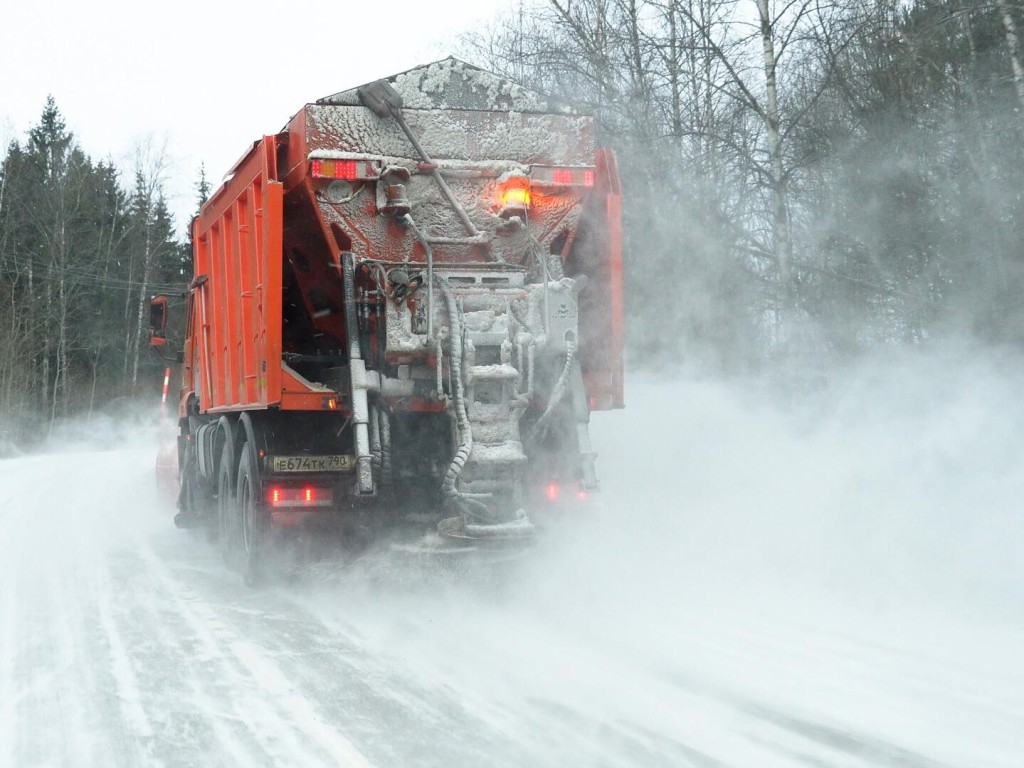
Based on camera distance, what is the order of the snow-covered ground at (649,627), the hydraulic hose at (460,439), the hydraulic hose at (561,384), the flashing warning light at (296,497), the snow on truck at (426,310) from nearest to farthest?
1. the snow-covered ground at (649,627)
2. the hydraulic hose at (460,439)
3. the snow on truck at (426,310)
4. the hydraulic hose at (561,384)
5. the flashing warning light at (296,497)

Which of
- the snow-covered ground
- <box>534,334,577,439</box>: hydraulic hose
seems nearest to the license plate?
the snow-covered ground

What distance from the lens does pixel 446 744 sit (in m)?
4.28

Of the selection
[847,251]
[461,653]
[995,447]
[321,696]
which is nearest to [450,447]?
[461,653]

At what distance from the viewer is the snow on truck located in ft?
23.2

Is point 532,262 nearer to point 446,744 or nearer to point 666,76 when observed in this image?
point 446,744

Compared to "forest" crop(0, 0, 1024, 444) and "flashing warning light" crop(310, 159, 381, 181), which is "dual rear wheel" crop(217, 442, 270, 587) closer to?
"flashing warning light" crop(310, 159, 381, 181)

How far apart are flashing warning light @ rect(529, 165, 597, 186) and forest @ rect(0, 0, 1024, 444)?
902 millimetres

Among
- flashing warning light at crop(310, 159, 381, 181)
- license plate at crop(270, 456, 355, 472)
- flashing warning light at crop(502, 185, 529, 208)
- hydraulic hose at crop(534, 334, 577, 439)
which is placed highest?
flashing warning light at crop(310, 159, 381, 181)

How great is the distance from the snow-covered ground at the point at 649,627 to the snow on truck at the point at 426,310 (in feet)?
1.94

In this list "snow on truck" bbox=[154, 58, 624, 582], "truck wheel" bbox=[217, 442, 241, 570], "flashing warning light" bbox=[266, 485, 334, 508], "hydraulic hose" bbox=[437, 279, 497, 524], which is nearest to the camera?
"hydraulic hose" bbox=[437, 279, 497, 524]

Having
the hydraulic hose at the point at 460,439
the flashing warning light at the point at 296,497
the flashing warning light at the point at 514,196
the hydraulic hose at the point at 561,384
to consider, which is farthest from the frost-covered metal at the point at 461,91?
the flashing warning light at the point at 296,497

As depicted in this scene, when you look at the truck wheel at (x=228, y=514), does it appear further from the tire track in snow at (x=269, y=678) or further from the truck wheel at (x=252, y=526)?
the tire track in snow at (x=269, y=678)

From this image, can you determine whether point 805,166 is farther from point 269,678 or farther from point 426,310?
point 269,678

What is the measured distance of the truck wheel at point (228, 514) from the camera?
28.4 feet
